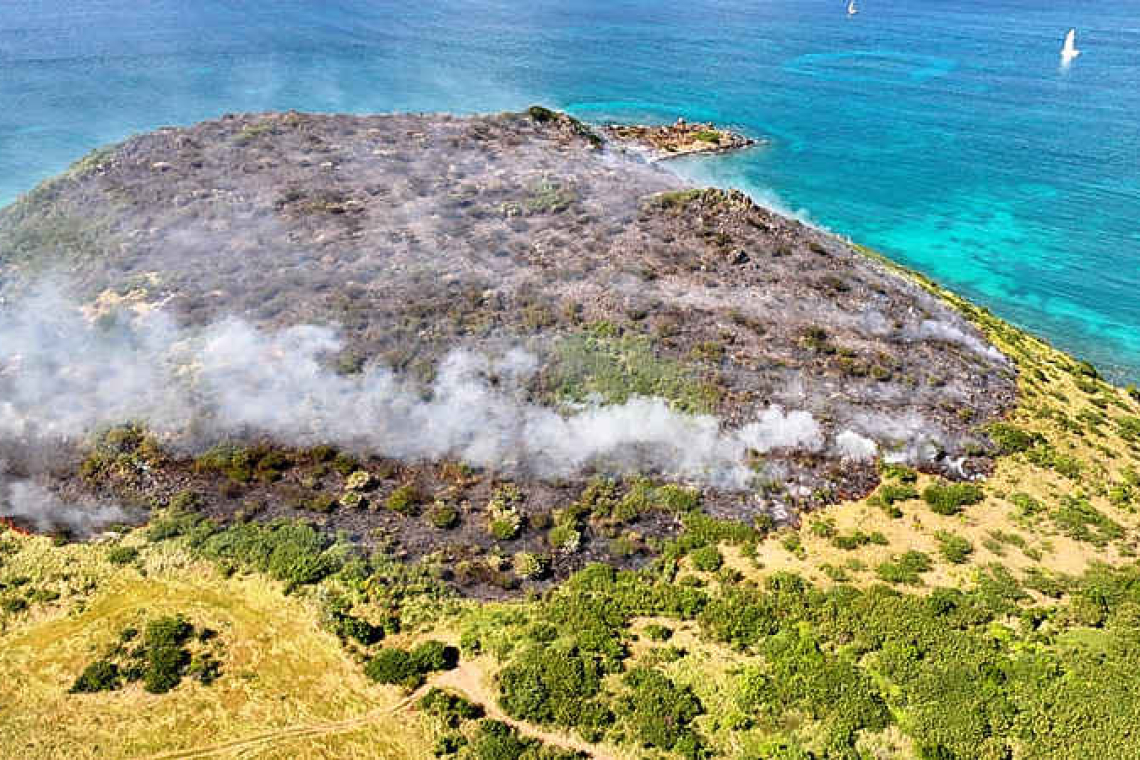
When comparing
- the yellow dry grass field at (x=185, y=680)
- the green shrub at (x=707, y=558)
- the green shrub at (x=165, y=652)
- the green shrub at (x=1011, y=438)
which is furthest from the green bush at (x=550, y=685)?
the green shrub at (x=1011, y=438)

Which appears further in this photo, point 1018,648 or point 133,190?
point 133,190

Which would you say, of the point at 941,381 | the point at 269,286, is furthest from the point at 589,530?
the point at 269,286

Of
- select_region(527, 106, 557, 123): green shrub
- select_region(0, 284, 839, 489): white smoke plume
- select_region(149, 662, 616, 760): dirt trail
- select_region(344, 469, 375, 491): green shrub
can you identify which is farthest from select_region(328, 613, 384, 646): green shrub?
select_region(527, 106, 557, 123): green shrub

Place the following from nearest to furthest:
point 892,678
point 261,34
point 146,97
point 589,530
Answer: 1. point 892,678
2. point 589,530
3. point 146,97
4. point 261,34

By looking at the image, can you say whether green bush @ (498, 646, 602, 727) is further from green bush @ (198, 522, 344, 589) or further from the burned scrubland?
green bush @ (198, 522, 344, 589)

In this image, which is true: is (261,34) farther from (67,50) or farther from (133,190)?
(133,190)

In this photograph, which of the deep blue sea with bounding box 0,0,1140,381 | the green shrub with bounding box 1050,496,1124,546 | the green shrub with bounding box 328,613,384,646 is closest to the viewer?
the green shrub with bounding box 328,613,384,646

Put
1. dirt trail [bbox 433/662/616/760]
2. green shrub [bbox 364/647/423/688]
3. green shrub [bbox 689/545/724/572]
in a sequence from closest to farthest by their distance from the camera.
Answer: dirt trail [bbox 433/662/616/760] < green shrub [bbox 364/647/423/688] < green shrub [bbox 689/545/724/572]
